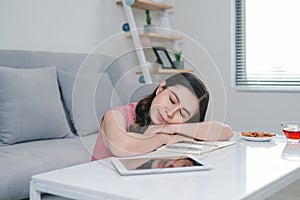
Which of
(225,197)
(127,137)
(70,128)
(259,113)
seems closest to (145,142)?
(127,137)

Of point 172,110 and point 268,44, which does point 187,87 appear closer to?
point 172,110

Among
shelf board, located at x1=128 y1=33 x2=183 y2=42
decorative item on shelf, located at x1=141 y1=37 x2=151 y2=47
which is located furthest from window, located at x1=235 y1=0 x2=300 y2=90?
decorative item on shelf, located at x1=141 y1=37 x2=151 y2=47

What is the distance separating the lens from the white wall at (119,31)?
229 centimetres

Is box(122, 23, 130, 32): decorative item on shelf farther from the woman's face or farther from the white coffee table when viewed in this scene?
the white coffee table

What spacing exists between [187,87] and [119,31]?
1936mm

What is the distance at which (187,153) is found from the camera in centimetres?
116

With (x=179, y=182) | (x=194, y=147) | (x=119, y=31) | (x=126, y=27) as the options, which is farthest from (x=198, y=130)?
(x=119, y=31)

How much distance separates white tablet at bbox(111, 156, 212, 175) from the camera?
92 cm

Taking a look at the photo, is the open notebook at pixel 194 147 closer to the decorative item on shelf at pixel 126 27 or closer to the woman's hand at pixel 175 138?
the woman's hand at pixel 175 138

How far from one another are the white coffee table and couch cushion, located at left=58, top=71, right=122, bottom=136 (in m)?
0.39

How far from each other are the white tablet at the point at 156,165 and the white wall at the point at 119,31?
1101mm

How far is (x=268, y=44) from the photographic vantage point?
2896 millimetres

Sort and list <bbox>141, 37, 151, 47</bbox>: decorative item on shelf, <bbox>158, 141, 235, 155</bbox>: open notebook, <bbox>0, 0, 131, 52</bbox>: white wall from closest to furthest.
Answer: <bbox>158, 141, 235, 155</bbox>: open notebook → <bbox>0, 0, 131, 52</bbox>: white wall → <bbox>141, 37, 151, 47</bbox>: decorative item on shelf

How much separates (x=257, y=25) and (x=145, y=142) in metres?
2.09
